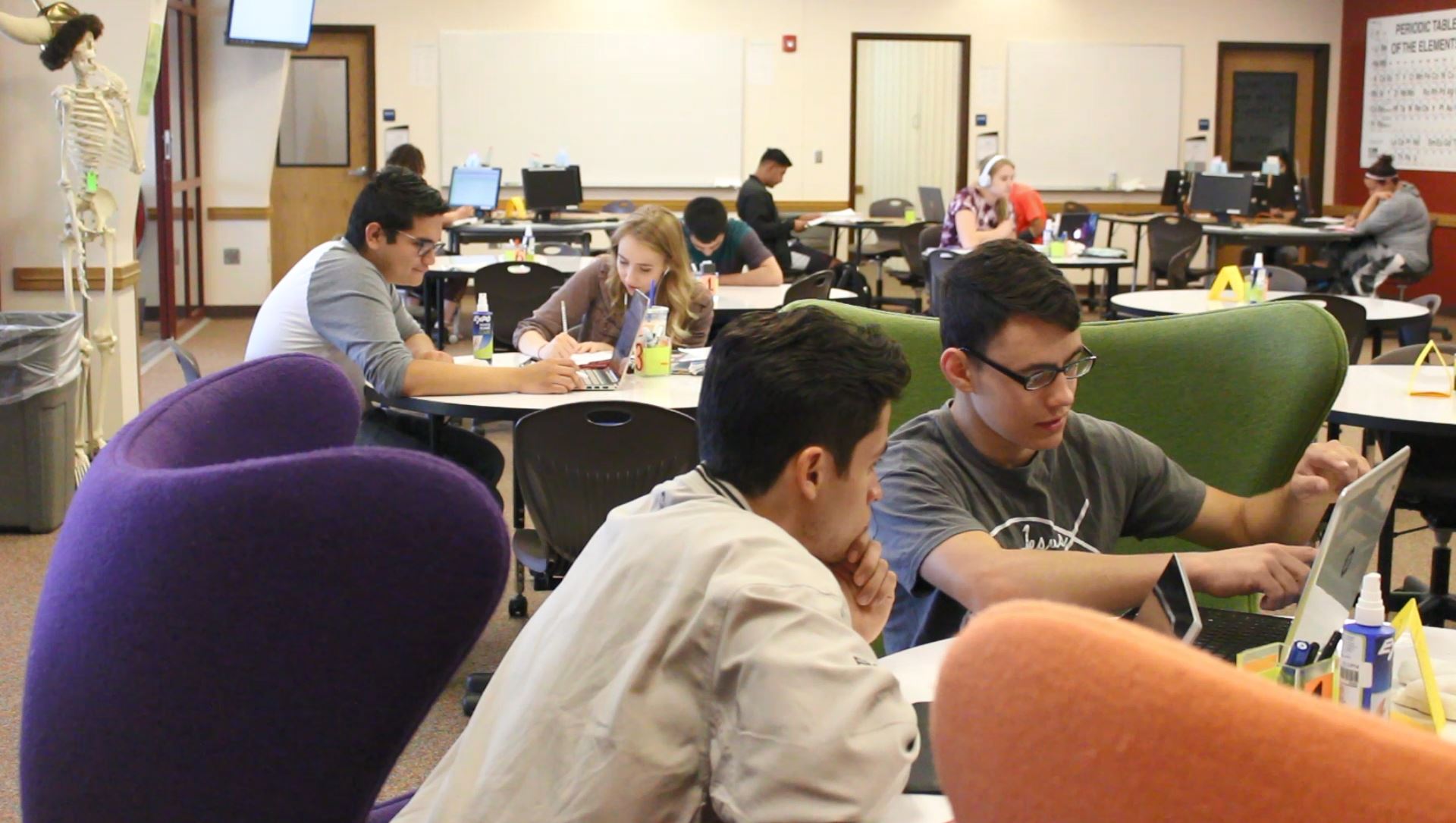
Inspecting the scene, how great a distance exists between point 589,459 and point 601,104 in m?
9.19

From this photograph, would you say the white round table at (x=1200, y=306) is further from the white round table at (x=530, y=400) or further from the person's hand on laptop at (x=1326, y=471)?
the person's hand on laptop at (x=1326, y=471)

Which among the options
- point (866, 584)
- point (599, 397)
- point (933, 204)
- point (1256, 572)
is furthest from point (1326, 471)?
point (933, 204)

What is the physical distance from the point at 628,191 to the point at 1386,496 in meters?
10.9

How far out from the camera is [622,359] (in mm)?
3953

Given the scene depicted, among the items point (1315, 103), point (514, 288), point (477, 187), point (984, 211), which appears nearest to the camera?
point (514, 288)

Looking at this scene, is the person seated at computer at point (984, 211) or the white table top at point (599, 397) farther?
the person seated at computer at point (984, 211)

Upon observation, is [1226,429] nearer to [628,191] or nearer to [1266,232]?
[1266,232]

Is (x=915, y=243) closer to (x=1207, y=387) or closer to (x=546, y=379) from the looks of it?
(x=546, y=379)

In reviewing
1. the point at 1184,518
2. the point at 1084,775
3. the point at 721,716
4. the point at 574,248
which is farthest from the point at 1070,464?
the point at 574,248

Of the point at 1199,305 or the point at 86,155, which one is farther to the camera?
the point at 1199,305

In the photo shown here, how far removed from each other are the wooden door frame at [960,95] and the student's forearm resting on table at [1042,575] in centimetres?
1074

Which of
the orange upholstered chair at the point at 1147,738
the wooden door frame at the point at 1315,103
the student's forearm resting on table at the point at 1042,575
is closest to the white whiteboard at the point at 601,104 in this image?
the wooden door frame at the point at 1315,103

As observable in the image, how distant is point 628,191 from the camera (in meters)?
12.2

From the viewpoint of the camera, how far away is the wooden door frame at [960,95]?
484 inches
